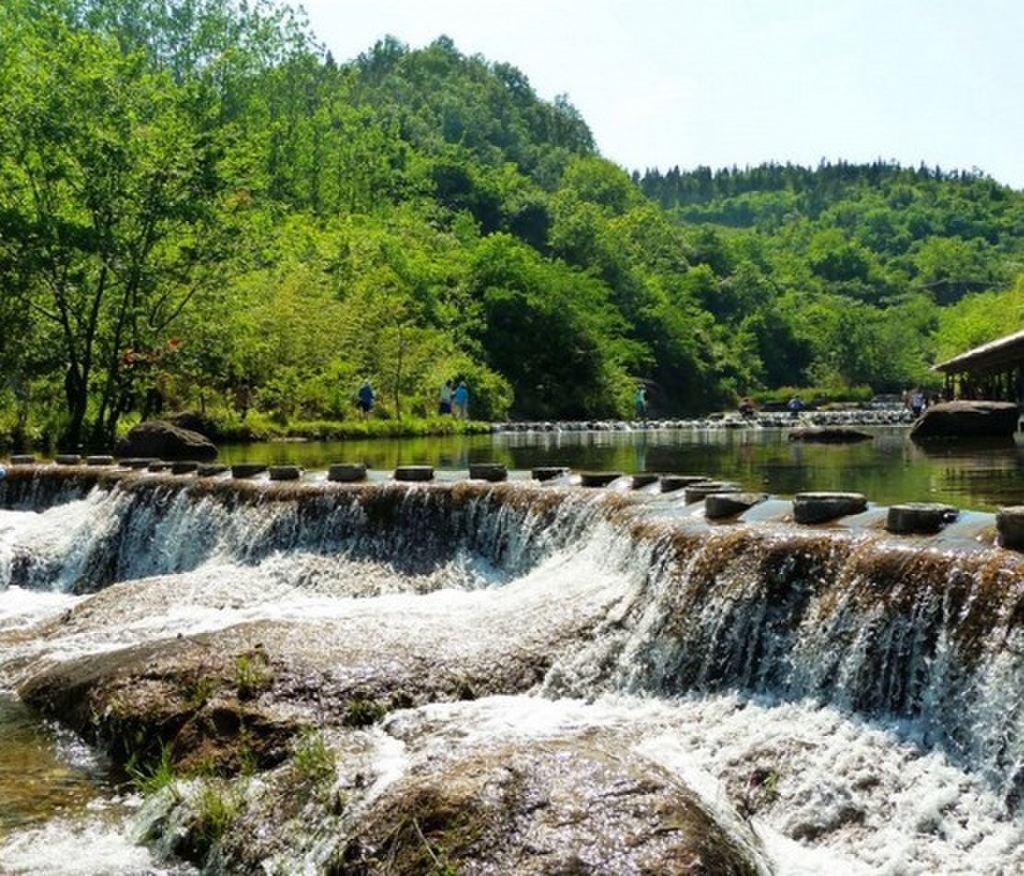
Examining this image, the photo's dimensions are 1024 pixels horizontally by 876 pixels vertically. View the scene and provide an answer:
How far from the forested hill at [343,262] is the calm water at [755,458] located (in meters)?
4.62

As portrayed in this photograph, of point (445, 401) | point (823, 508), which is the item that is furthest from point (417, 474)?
point (445, 401)

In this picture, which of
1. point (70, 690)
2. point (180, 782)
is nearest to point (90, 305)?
point (70, 690)

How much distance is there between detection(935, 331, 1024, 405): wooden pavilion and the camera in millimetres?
30062

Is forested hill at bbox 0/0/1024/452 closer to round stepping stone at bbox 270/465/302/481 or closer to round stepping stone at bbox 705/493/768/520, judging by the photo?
round stepping stone at bbox 270/465/302/481

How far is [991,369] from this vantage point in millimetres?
36969

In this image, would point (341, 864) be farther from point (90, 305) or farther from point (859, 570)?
point (90, 305)

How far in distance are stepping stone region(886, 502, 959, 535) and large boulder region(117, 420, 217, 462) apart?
17.1 metres

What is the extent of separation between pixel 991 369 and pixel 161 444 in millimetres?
27016

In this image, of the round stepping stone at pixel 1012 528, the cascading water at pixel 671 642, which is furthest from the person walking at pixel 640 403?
the round stepping stone at pixel 1012 528

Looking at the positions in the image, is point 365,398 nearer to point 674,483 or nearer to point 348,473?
point 348,473

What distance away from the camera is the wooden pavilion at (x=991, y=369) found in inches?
1184

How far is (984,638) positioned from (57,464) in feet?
55.0

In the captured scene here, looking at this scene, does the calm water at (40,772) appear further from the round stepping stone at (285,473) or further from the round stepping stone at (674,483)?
the round stepping stone at (285,473)

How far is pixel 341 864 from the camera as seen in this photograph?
5.66 meters
